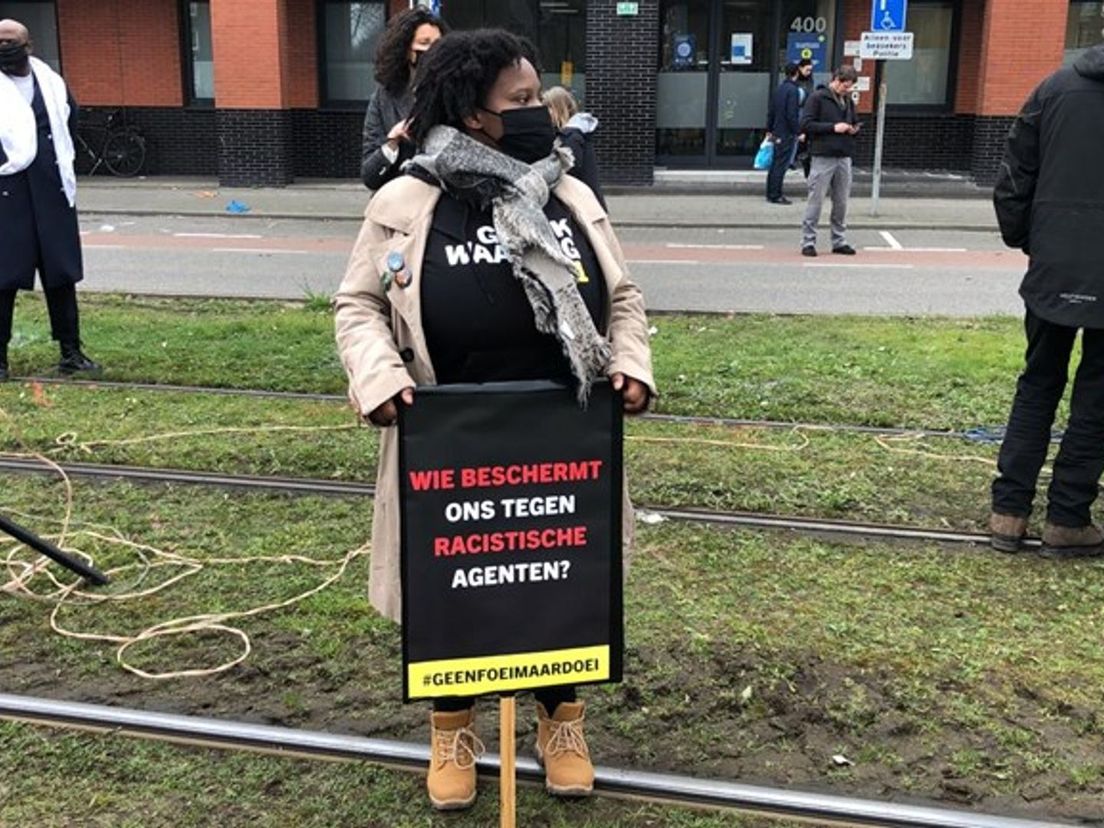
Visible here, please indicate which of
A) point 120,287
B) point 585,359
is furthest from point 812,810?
point 120,287

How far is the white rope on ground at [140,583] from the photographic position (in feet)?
13.0

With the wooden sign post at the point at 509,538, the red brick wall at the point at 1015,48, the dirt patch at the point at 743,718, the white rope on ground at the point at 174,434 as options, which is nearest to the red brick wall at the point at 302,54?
the red brick wall at the point at 1015,48

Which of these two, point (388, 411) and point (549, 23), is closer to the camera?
point (388, 411)

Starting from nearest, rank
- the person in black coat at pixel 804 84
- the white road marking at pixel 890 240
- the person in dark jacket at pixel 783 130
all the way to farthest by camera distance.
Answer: the white road marking at pixel 890 240 → the person in dark jacket at pixel 783 130 → the person in black coat at pixel 804 84

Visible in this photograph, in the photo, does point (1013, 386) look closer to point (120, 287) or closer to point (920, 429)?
point (920, 429)

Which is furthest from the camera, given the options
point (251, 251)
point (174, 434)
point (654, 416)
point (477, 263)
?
point (251, 251)

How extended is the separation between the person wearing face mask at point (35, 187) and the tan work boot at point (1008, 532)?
5484 mm

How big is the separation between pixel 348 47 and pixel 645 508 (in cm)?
1881

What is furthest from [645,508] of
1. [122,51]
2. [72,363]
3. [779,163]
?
[122,51]

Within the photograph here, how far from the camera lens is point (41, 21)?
22688mm

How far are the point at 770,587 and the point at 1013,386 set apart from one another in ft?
11.2

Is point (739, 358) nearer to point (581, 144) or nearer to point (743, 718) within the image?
point (581, 144)

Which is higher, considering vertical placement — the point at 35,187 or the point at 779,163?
the point at 35,187

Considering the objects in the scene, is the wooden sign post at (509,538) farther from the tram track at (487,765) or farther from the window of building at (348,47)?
the window of building at (348,47)
